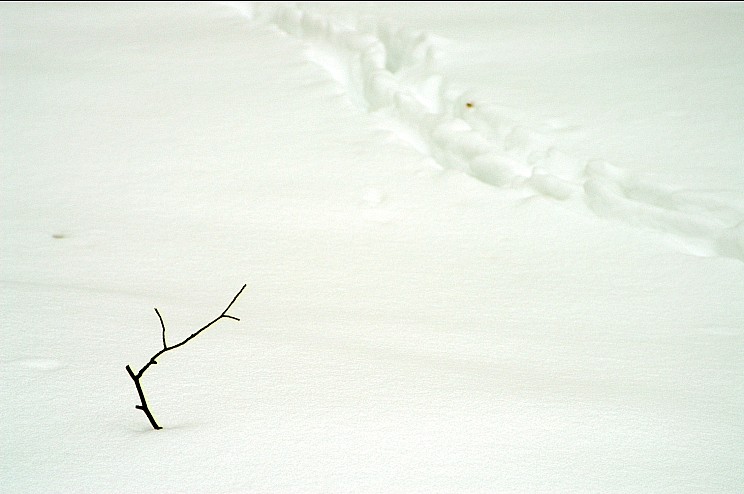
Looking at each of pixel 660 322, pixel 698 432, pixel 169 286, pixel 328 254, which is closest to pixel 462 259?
pixel 328 254

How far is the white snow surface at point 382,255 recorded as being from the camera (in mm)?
872

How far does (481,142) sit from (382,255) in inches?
25.9

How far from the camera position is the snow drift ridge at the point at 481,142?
1.68m

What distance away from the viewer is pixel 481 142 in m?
2.11

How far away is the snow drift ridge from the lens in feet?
5.50

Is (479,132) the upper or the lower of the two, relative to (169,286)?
upper

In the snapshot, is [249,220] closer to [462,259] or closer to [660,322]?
[462,259]

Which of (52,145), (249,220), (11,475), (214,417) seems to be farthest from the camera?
(52,145)

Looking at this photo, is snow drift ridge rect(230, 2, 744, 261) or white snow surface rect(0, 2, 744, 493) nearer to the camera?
white snow surface rect(0, 2, 744, 493)

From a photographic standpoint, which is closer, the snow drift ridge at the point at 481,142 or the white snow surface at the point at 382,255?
the white snow surface at the point at 382,255

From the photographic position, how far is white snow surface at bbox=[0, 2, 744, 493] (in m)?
0.87

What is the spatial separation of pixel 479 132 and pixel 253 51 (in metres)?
1.16

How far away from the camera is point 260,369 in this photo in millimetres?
1030

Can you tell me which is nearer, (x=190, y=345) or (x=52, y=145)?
(x=190, y=345)
